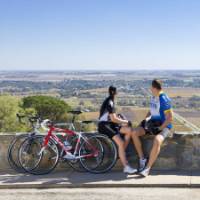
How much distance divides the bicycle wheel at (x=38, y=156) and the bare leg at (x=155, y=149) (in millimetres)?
1425

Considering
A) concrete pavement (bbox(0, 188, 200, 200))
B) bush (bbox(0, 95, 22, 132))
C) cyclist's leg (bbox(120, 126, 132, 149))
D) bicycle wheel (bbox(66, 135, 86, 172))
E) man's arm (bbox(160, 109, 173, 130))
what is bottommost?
bush (bbox(0, 95, 22, 132))

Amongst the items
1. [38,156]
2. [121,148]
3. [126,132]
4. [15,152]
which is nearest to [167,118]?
[126,132]

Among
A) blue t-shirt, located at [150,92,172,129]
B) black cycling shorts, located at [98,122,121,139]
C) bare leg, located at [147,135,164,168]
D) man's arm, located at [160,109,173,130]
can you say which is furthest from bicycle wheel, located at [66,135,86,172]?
man's arm, located at [160,109,173,130]

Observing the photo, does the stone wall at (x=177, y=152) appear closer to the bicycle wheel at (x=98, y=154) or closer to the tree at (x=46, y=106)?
the bicycle wheel at (x=98, y=154)

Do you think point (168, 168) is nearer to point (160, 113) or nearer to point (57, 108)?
point (160, 113)

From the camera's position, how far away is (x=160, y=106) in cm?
642

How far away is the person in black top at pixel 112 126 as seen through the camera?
6426 mm

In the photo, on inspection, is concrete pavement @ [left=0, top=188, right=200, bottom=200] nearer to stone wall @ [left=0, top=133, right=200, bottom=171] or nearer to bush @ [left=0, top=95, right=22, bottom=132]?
stone wall @ [left=0, top=133, right=200, bottom=171]

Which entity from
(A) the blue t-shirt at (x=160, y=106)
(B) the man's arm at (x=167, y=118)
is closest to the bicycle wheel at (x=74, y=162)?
Result: (A) the blue t-shirt at (x=160, y=106)

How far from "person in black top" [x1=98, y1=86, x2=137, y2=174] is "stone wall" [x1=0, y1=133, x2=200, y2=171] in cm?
32

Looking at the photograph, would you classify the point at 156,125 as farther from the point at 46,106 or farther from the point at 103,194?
the point at 46,106

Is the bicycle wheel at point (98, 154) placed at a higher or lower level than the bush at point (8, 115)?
higher

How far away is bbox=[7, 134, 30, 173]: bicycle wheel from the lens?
22.0 ft

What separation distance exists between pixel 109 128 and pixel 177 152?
113 cm
